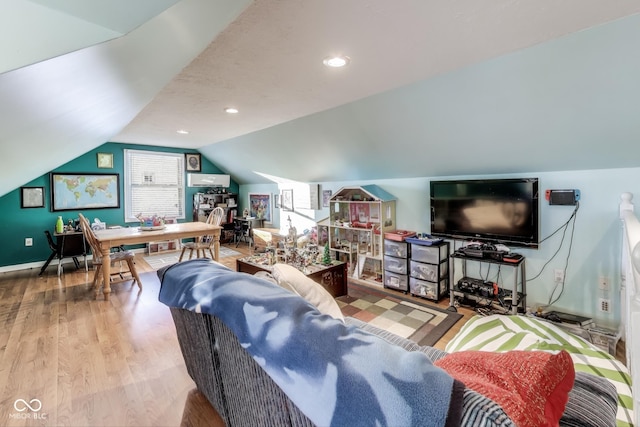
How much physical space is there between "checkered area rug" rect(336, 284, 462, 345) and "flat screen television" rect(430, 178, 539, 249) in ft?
3.09

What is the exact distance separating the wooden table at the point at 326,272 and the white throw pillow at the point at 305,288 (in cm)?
132

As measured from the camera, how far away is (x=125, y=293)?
365cm

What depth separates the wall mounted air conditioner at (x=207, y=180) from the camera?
6398 millimetres

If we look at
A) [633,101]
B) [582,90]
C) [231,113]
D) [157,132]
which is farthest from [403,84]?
[157,132]

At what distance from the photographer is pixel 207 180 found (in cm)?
659

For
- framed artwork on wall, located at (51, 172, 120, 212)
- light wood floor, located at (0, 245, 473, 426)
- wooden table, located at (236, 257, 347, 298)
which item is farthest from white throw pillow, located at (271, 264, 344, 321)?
framed artwork on wall, located at (51, 172, 120, 212)

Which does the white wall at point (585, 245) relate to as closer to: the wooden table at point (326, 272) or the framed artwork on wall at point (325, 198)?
the wooden table at point (326, 272)

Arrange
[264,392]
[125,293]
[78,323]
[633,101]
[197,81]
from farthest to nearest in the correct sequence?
[125,293], [78,323], [197,81], [633,101], [264,392]

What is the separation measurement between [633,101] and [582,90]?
0.30 meters

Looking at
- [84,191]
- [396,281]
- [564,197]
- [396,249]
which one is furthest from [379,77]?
[84,191]

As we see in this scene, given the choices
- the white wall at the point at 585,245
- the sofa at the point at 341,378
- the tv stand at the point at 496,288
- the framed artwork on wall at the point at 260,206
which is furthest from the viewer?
the framed artwork on wall at the point at 260,206

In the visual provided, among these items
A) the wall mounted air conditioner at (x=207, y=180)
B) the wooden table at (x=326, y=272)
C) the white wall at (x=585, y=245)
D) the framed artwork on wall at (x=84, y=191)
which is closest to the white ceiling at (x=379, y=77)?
the white wall at (x=585, y=245)

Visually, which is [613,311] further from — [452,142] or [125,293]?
[125,293]

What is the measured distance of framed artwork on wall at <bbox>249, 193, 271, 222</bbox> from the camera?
6555mm
